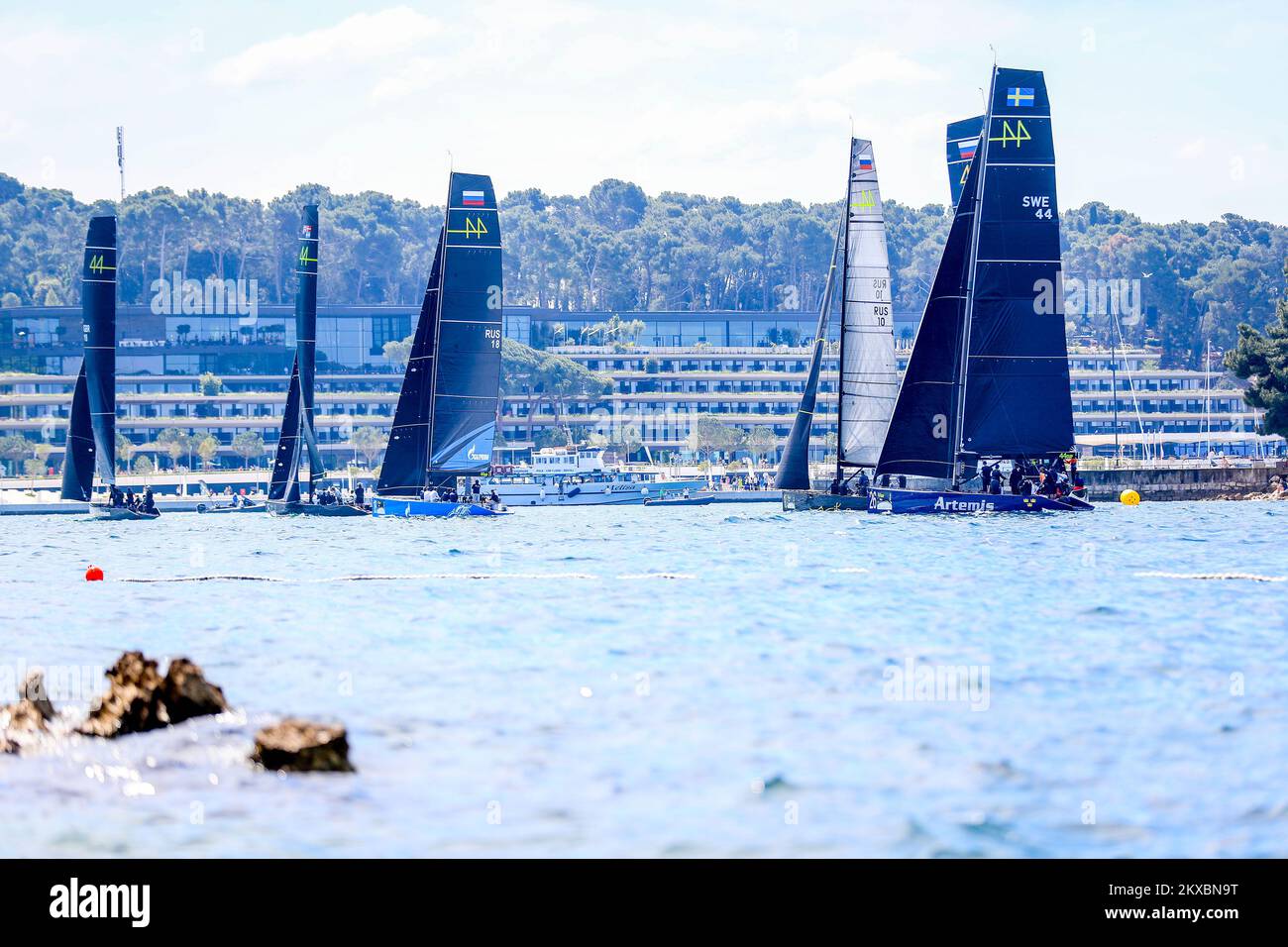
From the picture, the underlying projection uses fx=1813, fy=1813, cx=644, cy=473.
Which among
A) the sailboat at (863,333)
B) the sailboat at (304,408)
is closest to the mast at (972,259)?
the sailboat at (863,333)

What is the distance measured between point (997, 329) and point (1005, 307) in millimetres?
877

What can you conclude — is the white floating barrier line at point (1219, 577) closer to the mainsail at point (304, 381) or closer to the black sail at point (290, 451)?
the mainsail at point (304, 381)

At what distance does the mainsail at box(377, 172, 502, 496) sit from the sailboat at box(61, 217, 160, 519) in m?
17.4

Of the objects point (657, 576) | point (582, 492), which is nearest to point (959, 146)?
point (582, 492)

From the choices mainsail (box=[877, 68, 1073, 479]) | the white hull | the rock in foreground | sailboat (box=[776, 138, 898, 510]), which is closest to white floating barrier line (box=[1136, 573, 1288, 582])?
mainsail (box=[877, 68, 1073, 479])

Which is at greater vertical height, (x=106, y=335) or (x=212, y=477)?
(x=106, y=335)

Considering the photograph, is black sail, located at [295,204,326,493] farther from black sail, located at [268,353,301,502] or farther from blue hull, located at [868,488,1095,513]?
blue hull, located at [868,488,1095,513]

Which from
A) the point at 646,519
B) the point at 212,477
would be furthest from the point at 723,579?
the point at 212,477

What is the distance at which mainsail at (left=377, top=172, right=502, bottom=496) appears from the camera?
7988 centimetres

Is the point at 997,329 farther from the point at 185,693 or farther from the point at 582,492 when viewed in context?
the point at 582,492
